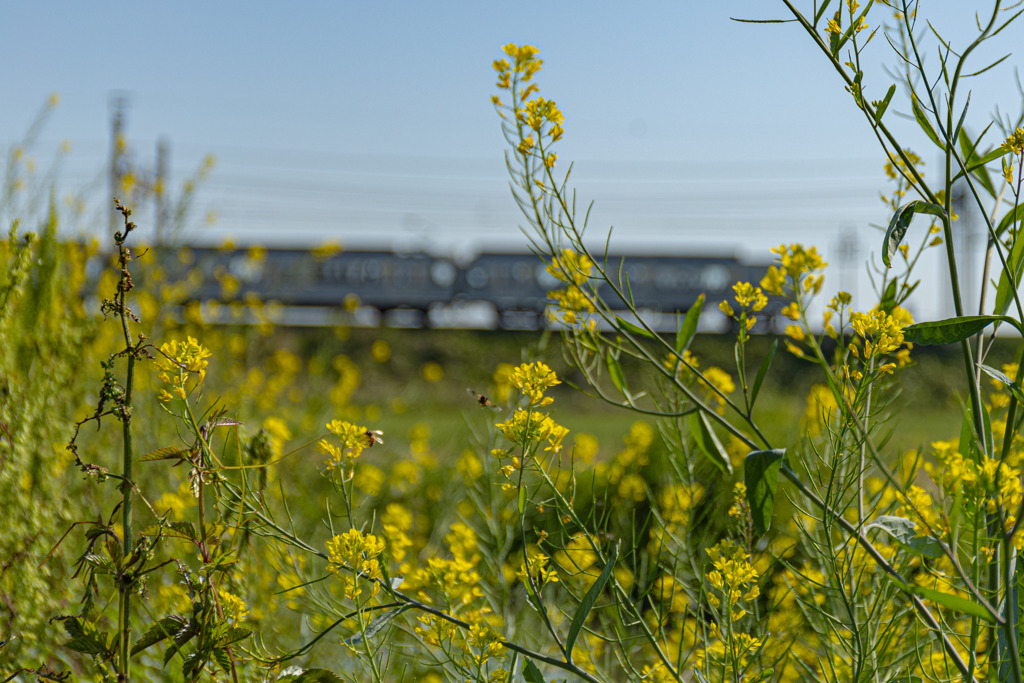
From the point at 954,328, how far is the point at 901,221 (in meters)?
0.18

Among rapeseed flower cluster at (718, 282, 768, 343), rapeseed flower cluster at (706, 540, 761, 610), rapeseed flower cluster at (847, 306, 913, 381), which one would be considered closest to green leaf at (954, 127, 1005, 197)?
rapeseed flower cluster at (847, 306, 913, 381)

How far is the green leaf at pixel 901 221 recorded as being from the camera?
3.64ft

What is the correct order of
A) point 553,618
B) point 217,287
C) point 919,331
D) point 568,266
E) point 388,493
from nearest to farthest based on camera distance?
point 919,331 < point 568,266 < point 553,618 < point 388,493 < point 217,287

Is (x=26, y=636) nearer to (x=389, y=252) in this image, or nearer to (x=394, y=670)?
(x=394, y=670)

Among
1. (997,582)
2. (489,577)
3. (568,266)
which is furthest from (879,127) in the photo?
(489,577)

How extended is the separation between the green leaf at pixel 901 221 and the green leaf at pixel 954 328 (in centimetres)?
11

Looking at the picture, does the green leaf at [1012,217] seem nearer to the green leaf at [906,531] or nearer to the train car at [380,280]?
the green leaf at [906,531]

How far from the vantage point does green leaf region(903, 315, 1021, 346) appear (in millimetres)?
1030

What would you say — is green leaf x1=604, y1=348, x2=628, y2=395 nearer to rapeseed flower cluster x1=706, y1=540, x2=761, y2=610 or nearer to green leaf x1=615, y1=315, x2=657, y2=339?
green leaf x1=615, y1=315, x2=657, y2=339

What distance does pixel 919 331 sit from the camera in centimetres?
109

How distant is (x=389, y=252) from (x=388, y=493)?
20.3 meters

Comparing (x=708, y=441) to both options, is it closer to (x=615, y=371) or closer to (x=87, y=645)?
(x=615, y=371)

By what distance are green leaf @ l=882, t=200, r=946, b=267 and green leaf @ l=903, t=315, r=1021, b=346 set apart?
108 millimetres

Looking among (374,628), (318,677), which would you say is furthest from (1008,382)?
(318,677)
